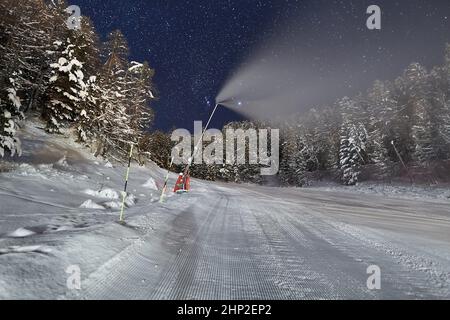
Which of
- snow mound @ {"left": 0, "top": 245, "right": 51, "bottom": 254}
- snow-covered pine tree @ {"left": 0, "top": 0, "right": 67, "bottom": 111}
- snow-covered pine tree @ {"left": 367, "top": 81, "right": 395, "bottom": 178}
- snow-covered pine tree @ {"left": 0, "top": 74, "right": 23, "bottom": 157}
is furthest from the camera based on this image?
snow-covered pine tree @ {"left": 367, "top": 81, "right": 395, "bottom": 178}

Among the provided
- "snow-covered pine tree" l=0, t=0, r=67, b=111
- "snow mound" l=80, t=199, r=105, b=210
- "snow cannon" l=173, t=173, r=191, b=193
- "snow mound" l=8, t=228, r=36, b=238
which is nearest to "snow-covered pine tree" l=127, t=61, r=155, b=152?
"snow-covered pine tree" l=0, t=0, r=67, b=111

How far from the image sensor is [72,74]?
22.0m

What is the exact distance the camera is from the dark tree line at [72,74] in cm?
2128

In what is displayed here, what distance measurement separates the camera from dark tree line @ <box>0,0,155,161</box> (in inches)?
838

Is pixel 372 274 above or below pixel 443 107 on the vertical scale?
below

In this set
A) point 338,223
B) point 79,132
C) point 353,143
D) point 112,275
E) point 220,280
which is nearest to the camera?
point 112,275

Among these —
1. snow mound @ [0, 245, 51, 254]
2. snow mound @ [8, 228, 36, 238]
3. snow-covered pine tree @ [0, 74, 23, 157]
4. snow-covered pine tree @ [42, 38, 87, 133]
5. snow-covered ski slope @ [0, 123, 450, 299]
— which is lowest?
snow-covered ski slope @ [0, 123, 450, 299]

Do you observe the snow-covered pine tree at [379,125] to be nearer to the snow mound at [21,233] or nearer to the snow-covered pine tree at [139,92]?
the snow-covered pine tree at [139,92]

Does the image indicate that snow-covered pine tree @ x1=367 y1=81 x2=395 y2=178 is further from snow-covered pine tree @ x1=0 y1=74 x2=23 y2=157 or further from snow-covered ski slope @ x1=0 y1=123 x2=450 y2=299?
snow-covered pine tree @ x1=0 y1=74 x2=23 y2=157

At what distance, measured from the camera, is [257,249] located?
605 cm

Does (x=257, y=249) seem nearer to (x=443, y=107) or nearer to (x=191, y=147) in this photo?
(x=443, y=107)

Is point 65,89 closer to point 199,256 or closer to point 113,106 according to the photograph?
point 113,106
